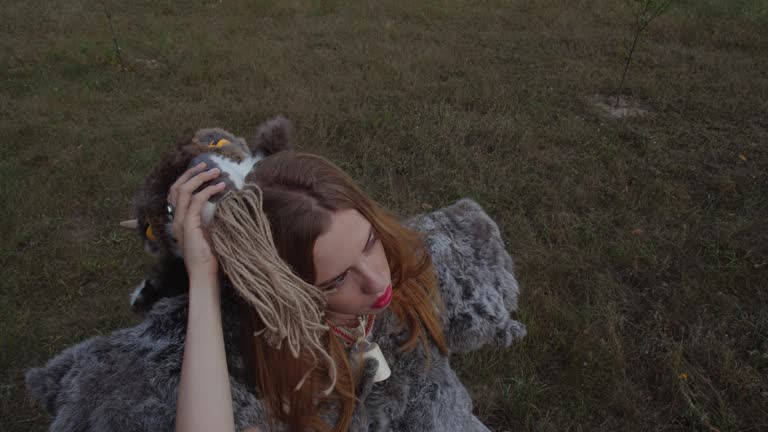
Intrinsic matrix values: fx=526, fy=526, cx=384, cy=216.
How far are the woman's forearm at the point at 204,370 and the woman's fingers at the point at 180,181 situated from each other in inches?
9.4

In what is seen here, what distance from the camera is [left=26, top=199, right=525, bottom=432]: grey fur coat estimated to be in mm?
1349

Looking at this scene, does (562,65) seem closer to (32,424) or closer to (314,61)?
(314,61)

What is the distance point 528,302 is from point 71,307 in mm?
3297

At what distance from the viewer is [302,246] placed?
1503mm

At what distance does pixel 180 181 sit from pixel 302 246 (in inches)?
15.1

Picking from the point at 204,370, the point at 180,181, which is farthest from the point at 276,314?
the point at 180,181

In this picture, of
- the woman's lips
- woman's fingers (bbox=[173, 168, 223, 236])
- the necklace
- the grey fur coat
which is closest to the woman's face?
the woman's lips

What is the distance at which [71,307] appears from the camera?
3850 mm

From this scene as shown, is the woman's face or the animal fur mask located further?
the woman's face

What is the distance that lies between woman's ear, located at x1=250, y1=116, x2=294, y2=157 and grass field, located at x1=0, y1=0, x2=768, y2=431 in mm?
2075

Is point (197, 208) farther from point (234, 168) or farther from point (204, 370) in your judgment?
point (204, 370)

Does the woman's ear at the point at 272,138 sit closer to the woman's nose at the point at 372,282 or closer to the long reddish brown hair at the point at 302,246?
the long reddish brown hair at the point at 302,246

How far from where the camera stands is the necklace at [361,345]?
5.57ft

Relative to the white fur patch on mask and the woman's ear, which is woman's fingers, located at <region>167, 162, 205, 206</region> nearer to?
the white fur patch on mask
